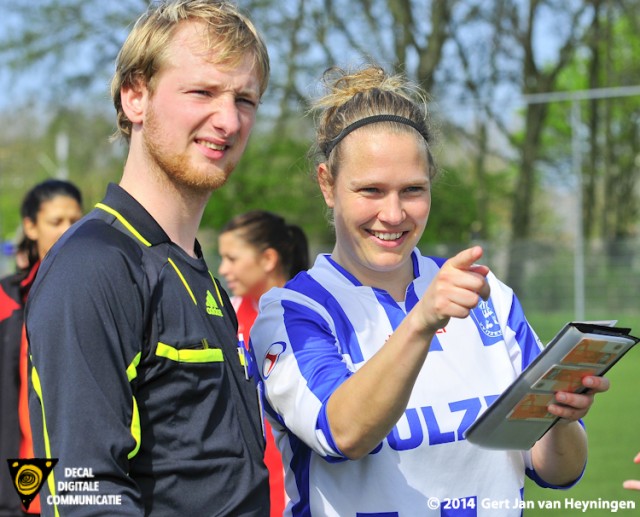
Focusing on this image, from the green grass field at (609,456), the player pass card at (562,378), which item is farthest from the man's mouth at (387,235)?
the green grass field at (609,456)

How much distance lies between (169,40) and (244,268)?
9.19ft

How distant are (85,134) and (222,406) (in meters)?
19.6

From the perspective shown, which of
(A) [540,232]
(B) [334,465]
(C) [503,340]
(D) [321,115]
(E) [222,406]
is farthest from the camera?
(A) [540,232]

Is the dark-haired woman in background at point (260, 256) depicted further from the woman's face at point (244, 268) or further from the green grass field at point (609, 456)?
the green grass field at point (609, 456)

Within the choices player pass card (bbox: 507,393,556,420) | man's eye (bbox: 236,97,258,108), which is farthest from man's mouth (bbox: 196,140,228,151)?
player pass card (bbox: 507,393,556,420)

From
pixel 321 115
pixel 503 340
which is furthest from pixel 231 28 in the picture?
pixel 503 340

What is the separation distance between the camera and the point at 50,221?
4.54 metres

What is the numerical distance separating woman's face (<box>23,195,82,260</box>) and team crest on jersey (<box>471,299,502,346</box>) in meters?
2.67

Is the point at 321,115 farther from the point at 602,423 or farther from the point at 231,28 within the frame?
the point at 602,423

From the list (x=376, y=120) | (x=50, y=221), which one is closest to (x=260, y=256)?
(x=50, y=221)

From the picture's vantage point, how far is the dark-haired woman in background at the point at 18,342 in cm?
398

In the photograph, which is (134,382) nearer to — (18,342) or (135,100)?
(135,100)

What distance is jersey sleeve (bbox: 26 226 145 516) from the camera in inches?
66.4

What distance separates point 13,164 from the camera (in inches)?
1059
